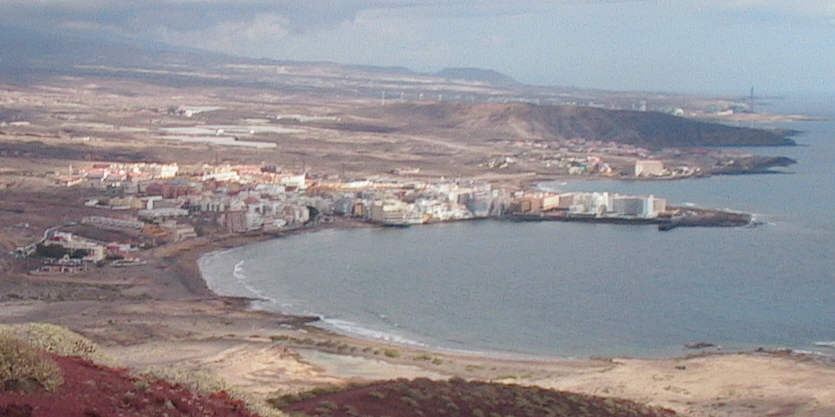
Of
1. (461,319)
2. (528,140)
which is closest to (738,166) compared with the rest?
(528,140)

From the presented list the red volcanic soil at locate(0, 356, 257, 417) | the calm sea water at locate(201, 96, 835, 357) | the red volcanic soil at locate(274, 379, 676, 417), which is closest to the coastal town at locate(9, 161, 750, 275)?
the calm sea water at locate(201, 96, 835, 357)

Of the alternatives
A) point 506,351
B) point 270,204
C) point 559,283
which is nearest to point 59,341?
point 506,351

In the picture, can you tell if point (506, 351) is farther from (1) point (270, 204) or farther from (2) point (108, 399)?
(1) point (270, 204)

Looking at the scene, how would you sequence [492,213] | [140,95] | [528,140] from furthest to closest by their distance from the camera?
[140,95]
[528,140]
[492,213]

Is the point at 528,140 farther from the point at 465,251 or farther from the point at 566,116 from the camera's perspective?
the point at 465,251

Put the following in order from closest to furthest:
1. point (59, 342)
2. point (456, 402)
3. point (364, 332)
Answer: point (59, 342)
point (456, 402)
point (364, 332)

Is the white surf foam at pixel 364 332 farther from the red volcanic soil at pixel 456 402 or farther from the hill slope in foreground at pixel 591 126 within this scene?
the hill slope in foreground at pixel 591 126
